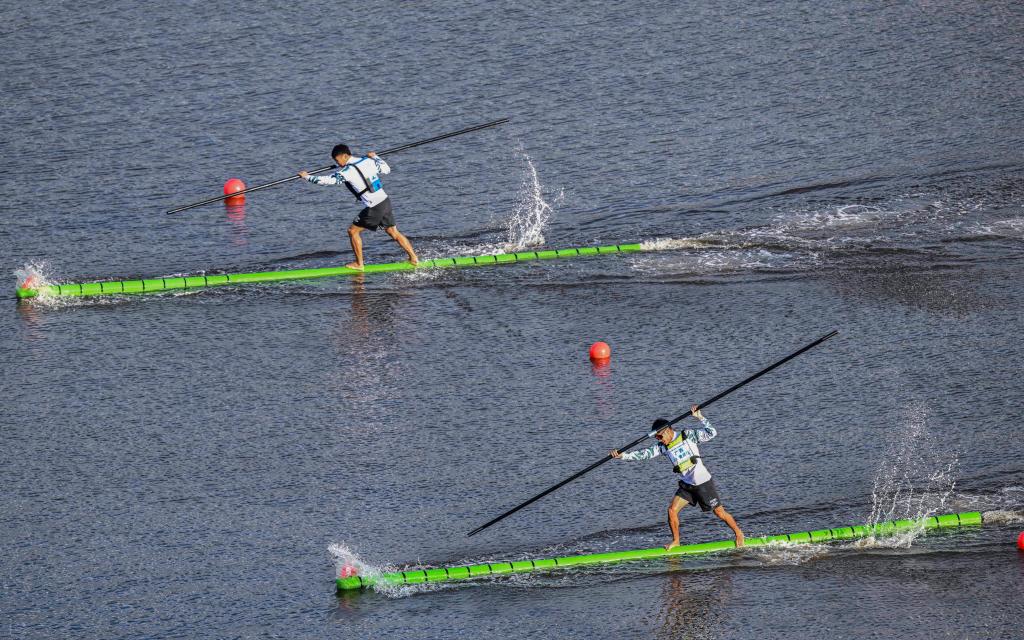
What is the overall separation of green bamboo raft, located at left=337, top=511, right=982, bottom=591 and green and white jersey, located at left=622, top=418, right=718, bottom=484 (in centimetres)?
71

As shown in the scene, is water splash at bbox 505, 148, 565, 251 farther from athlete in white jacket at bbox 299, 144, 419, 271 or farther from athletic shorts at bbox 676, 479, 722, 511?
athletic shorts at bbox 676, 479, 722, 511

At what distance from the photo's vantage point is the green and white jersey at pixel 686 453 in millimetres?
14258

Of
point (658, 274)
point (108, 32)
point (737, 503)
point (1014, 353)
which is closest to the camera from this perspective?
→ point (737, 503)

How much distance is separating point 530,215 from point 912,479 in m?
8.35

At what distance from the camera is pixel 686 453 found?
567 inches

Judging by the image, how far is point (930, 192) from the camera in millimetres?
22438

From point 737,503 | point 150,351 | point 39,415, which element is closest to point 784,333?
point 737,503

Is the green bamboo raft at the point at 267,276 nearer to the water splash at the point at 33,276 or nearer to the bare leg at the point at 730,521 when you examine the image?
the water splash at the point at 33,276

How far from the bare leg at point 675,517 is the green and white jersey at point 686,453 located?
0.22 metres

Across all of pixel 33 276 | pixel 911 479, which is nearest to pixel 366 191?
pixel 33 276

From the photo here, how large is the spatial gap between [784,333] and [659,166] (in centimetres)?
574

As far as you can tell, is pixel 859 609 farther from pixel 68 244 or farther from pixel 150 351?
pixel 68 244

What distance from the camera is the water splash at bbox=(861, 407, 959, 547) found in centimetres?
1482

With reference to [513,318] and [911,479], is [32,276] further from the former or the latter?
[911,479]
